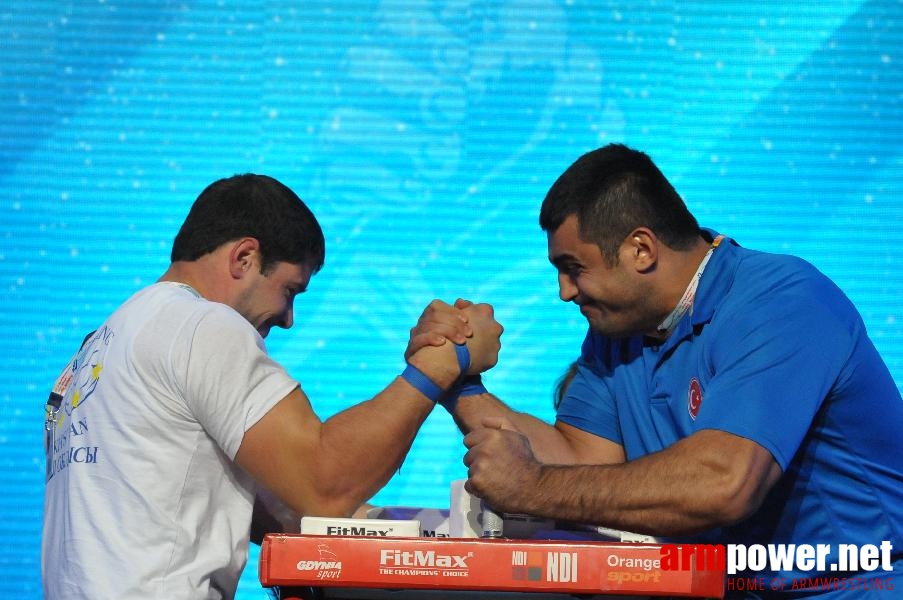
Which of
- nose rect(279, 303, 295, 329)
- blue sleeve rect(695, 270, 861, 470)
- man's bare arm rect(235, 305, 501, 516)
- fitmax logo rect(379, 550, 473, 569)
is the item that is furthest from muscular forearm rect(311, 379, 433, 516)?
blue sleeve rect(695, 270, 861, 470)

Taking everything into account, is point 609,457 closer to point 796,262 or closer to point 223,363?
point 796,262

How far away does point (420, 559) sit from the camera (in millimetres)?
1366

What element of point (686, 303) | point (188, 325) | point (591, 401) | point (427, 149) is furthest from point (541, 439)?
point (427, 149)

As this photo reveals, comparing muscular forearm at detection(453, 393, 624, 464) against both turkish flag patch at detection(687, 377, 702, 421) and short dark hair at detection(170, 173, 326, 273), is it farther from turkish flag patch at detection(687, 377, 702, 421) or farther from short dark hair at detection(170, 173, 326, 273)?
short dark hair at detection(170, 173, 326, 273)

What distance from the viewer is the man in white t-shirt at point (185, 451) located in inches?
61.7

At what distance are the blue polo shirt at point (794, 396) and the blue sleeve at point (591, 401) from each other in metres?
0.20

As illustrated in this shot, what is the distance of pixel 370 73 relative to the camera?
350 centimetres

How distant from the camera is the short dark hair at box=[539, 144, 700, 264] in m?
1.95

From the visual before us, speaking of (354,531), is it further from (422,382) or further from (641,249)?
(641,249)

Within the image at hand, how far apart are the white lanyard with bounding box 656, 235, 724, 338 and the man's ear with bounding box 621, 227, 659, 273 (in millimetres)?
81

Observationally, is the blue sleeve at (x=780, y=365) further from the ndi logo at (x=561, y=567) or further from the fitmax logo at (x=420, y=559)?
the fitmax logo at (x=420, y=559)

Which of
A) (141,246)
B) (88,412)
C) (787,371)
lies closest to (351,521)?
(88,412)

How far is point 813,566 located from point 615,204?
736mm

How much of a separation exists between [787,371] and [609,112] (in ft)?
6.70
